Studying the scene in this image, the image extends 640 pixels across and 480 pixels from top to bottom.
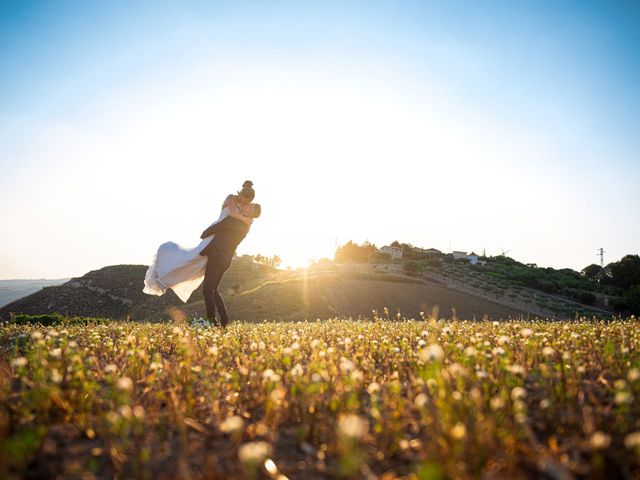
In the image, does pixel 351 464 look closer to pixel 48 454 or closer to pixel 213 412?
pixel 213 412

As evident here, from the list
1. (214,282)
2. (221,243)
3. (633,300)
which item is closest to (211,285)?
(214,282)

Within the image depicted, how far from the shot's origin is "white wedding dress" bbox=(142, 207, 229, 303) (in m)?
11.2

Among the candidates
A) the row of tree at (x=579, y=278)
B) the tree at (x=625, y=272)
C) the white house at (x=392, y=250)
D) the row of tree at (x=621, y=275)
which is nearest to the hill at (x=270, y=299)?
the row of tree at (x=579, y=278)

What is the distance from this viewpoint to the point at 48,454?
251 centimetres

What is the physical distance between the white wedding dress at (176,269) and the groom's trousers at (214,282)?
28.7 inches

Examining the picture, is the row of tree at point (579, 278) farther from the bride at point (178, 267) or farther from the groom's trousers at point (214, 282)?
the groom's trousers at point (214, 282)

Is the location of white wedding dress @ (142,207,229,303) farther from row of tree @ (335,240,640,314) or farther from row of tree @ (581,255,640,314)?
row of tree @ (581,255,640,314)

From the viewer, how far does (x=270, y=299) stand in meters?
36.3

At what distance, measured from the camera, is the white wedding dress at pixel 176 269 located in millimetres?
11188

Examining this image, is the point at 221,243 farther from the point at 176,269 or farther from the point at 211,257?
the point at 176,269

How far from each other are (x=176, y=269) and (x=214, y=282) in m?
1.67

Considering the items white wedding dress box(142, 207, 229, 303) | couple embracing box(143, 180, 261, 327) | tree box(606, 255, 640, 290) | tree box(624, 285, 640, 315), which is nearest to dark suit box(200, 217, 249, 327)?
couple embracing box(143, 180, 261, 327)

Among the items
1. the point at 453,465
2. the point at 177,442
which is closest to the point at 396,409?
the point at 453,465

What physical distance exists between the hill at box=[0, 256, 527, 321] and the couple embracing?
2031 centimetres
